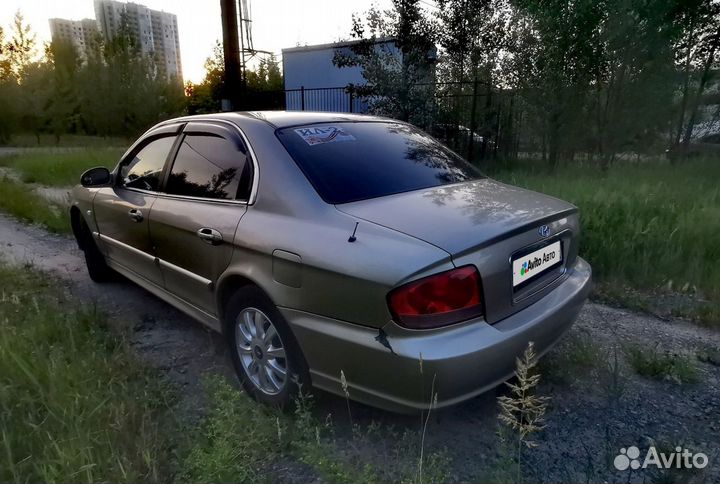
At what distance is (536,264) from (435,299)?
704 millimetres

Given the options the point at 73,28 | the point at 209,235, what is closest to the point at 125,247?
the point at 209,235

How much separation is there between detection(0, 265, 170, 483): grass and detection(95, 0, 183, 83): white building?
38450mm

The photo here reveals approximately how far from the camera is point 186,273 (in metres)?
2.94

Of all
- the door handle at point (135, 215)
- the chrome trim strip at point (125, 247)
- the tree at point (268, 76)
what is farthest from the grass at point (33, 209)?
the tree at point (268, 76)

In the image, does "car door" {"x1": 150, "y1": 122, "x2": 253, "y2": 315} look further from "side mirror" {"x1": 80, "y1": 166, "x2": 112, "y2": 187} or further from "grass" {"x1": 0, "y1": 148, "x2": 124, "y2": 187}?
"grass" {"x1": 0, "y1": 148, "x2": 124, "y2": 187}

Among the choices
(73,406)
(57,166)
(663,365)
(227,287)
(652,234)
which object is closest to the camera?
(73,406)

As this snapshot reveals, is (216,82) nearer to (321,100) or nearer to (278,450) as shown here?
(321,100)

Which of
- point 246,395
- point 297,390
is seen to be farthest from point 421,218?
point 246,395

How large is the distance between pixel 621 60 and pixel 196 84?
3769 centimetres

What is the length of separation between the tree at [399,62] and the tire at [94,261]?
20.4 ft

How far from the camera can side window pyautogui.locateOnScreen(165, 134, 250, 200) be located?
8.72 ft

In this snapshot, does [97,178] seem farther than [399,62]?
No

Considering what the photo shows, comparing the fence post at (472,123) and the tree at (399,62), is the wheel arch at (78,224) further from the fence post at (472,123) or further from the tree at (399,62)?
the fence post at (472,123)

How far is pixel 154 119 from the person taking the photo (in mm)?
25938
